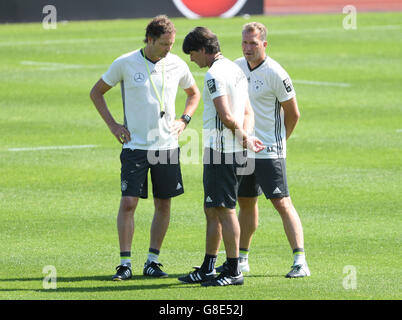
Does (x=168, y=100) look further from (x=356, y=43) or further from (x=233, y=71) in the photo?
(x=356, y=43)

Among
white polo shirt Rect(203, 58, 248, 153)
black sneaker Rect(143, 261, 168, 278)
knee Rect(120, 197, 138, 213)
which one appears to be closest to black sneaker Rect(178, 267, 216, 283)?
black sneaker Rect(143, 261, 168, 278)

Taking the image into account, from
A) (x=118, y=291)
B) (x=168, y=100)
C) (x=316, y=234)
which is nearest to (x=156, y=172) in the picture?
(x=168, y=100)

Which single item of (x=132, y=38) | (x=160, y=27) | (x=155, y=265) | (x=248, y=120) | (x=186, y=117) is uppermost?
(x=132, y=38)

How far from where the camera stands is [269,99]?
8805mm

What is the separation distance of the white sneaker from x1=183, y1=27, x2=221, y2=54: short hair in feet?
6.79

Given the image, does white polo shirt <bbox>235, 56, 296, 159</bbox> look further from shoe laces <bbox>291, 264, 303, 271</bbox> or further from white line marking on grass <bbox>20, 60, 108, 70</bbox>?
white line marking on grass <bbox>20, 60, 108, 70</bbox>

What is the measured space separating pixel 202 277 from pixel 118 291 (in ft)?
2.60

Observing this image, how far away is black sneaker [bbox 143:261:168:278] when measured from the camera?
8742mm

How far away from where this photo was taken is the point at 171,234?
1028 cm

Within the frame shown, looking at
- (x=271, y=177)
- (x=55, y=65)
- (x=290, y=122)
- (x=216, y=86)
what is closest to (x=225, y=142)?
(x=216, y=86)

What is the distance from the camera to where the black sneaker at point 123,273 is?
853cm

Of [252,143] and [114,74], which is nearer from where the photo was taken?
[252,143]

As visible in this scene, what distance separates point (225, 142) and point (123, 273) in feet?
4.95

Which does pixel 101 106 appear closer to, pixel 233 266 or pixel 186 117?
pixel 186 117
